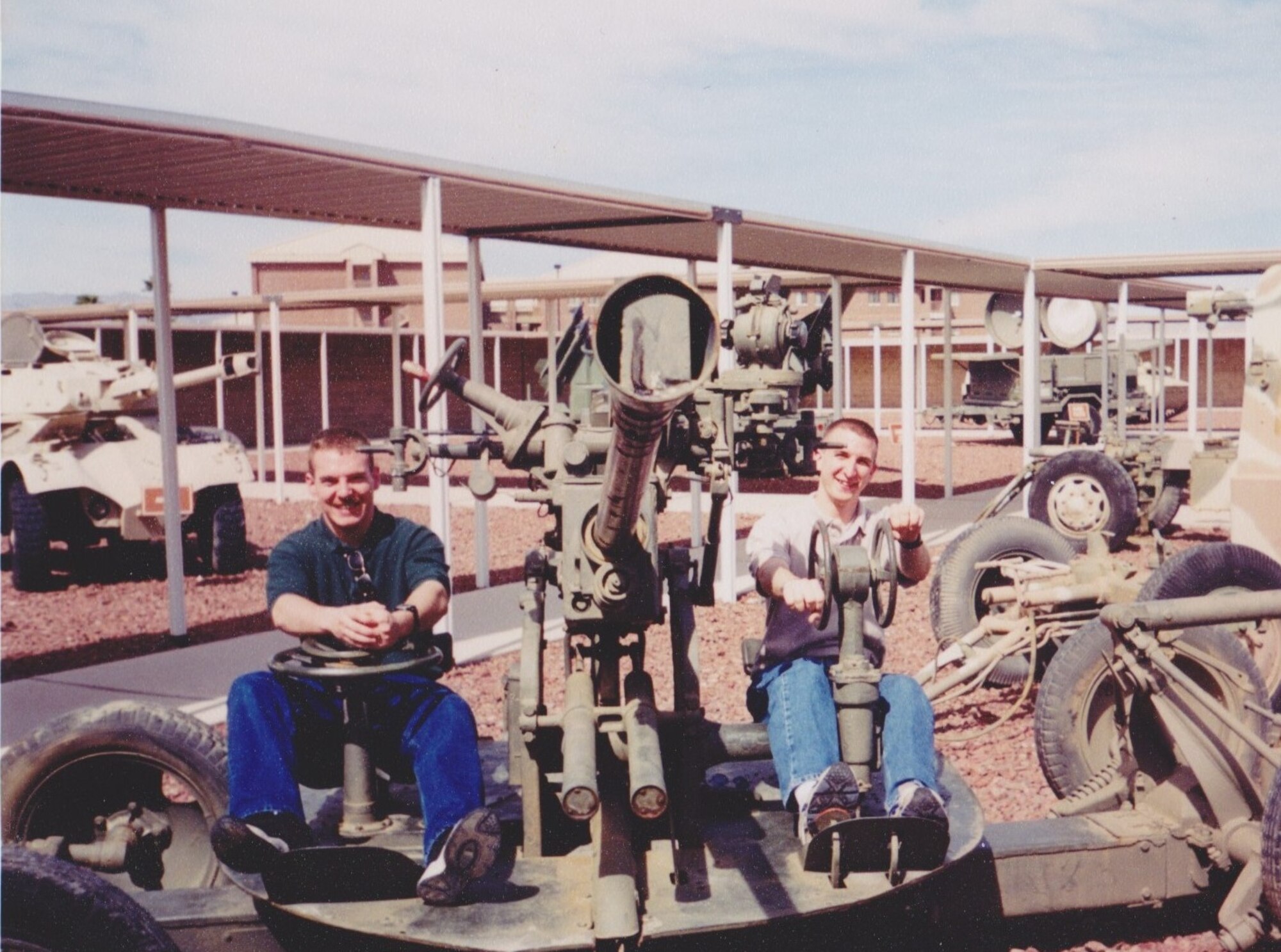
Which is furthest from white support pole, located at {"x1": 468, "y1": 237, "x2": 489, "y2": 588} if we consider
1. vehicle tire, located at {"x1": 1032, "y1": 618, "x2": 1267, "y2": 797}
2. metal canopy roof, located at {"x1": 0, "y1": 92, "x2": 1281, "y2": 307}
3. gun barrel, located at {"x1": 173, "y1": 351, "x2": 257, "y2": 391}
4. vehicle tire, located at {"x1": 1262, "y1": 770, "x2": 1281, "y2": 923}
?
vehicle tire, located at {"x1": 1262, "y1": 770, "x2": 1281, "y2": 923}

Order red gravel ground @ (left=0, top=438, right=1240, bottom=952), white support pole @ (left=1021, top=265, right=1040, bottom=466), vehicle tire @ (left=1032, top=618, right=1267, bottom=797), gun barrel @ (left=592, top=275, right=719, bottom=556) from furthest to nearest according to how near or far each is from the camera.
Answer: white support pole @ (left=1021, top=265, right=1040, bottom=466) < red gravel ground @ (left=0, top=438, right=1240, bottom=952) < vehicle tire @ (left=1032, top=618, right=1267, bottom=797) < gun barrel @ (left=592, top=275, right=719, bottom=556)

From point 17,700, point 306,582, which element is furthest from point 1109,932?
point 17,700

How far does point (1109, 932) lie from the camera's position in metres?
4.09

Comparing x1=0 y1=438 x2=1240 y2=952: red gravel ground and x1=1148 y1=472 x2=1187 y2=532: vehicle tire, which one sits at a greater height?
x1=1148 y1=472 x2=1187 y2=532: vehicle tire

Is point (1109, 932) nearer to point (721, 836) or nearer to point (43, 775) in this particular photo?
point (721, 836)

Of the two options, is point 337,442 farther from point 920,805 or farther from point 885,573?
point 920,805

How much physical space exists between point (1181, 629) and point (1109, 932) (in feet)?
3.31

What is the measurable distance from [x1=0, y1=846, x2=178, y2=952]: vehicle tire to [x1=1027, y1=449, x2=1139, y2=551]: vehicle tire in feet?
30.7

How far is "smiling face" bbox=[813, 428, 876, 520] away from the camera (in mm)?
4242

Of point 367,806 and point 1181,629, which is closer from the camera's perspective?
point 367,806

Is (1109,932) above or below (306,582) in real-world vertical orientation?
below

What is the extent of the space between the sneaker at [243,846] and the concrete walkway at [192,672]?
3.01 metres

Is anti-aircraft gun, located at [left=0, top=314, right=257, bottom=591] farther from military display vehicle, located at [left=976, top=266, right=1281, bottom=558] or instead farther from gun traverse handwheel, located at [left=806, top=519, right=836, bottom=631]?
gun traverse handwheel, located at [left=806, top=519, right=836, bottom=631]

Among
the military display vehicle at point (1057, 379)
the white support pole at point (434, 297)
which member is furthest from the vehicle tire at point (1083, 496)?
the military display vehicle at point (1057, 379)
